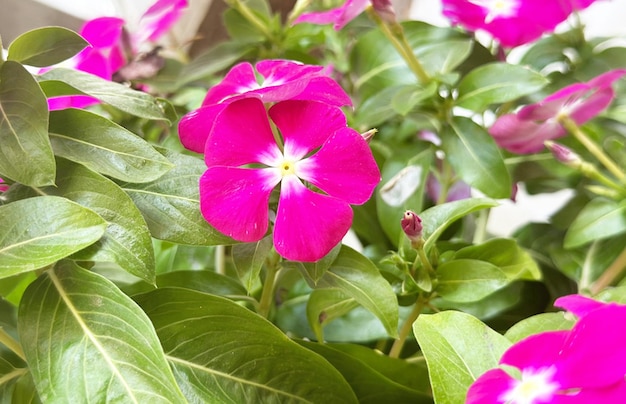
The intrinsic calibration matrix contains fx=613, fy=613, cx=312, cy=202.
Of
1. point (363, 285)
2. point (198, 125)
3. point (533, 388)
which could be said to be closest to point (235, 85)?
point (198, 125)

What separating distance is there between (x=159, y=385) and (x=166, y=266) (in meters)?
0.26

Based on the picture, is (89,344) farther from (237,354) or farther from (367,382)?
(367,382)

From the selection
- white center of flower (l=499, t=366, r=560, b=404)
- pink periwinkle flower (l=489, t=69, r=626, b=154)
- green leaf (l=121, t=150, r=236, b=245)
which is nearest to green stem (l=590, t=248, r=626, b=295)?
pink periwinkle flower (l=489, t=69, r=626, b=154)

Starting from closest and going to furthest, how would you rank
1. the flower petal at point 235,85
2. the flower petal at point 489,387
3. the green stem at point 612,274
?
the flower petal at point 489,387, the flower petal at point 235,85, the green stem at point 612,274


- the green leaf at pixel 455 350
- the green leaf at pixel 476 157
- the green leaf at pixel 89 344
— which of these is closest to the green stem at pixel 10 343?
the green leaf at pixel 89 344

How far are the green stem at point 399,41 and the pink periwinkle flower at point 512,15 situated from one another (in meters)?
0.07

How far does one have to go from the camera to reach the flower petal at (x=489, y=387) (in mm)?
293

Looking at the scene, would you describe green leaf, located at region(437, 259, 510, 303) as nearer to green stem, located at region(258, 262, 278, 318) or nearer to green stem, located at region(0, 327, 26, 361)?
green stem, located at region(258, 262, 278, 318)

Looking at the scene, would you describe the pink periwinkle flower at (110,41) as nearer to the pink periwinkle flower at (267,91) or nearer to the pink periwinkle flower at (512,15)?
the pink periwinkle flower at (267,91)

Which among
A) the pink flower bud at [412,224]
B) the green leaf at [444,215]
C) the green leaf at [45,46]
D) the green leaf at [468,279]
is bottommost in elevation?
the green leaf at [468,279]

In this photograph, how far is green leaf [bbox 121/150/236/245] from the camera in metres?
0.37

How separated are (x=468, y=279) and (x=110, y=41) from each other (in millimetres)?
408

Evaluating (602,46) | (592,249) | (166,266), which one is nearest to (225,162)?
(166,266)

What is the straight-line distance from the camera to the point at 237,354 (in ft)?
1.23
